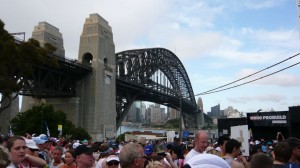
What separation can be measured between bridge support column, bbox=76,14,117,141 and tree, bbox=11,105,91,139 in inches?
243

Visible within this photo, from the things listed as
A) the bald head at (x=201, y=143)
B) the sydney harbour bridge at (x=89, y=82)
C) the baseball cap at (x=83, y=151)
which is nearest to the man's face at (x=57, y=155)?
the baseball cap at (x=83, y=151)

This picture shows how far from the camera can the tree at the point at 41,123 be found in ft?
123

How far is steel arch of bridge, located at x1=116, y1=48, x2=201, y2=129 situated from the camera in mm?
61862

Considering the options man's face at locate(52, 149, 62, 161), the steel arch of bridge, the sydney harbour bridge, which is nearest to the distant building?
the steel arch of bridge

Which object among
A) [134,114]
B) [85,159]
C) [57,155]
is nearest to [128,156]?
[85,159]

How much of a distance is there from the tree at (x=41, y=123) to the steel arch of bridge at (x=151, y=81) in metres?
13.4

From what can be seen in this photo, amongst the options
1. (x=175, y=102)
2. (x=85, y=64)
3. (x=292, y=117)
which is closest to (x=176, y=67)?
(x=175, y=102)

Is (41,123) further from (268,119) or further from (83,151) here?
(83,151)

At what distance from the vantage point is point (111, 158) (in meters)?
5.04

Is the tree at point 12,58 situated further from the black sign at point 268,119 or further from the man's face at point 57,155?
the man's face at point 57,155

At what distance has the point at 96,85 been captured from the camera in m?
46.5

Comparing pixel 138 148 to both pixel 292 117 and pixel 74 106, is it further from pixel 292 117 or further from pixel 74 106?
pixel 74 106

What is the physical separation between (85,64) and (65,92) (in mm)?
4613

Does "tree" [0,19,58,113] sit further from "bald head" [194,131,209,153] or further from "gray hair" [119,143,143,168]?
"gray hair" [119,143,143,168]
